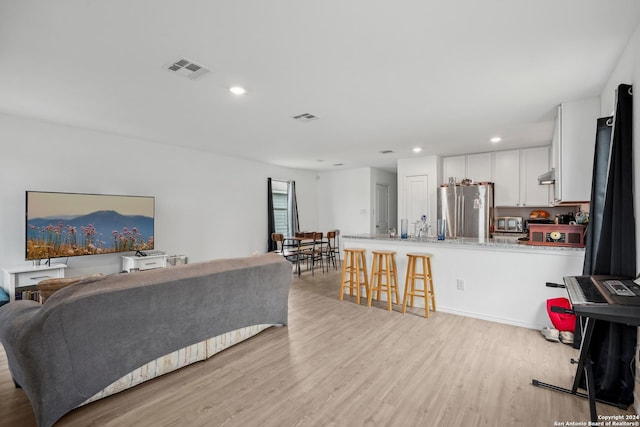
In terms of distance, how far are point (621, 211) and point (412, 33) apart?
1.94 m

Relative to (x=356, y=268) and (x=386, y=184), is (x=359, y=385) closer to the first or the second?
(x=356, y=268)

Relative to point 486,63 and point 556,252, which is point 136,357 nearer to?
point 486,63

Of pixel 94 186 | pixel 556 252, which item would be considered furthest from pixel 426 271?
pixel 94 186

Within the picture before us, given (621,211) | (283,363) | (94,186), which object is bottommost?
(283,363)

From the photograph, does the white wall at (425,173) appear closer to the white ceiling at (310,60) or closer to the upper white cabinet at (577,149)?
the white ceiling at (310,60)

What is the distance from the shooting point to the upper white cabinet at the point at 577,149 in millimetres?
3168

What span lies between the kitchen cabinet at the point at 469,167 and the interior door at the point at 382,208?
214 centimetres

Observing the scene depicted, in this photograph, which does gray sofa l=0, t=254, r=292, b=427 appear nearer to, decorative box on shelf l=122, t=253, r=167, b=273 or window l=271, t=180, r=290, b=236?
decorative box on shelf l=122, t=253, r=167, b=273

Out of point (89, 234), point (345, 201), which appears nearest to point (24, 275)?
point (89, 234)

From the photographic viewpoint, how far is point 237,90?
3031 millimetres

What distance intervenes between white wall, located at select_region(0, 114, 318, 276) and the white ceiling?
0.44 meters

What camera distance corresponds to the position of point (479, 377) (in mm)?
2428

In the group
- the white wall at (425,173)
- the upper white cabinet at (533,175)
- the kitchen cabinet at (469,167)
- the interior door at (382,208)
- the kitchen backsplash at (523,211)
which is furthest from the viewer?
the interior door at (382,208)

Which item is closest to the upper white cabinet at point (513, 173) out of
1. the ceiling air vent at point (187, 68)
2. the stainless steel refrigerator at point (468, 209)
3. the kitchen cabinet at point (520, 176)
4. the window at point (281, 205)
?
the kitchen cabinet at point (520, 176)
